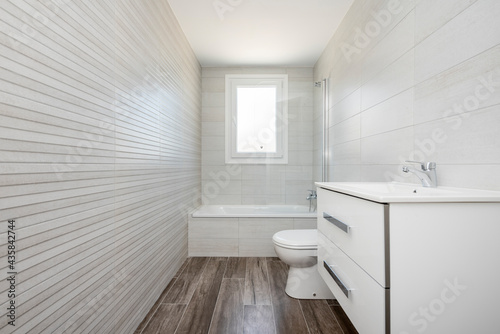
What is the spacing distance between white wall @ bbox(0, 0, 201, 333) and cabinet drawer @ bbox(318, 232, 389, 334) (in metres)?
1.14

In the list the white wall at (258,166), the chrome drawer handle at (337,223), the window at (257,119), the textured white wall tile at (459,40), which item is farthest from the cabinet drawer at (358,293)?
the window at (257,119)

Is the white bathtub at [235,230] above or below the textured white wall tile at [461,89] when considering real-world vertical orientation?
below

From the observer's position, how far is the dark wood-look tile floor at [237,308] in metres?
1.61

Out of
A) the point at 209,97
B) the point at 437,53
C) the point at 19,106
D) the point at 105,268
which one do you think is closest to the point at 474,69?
the point at 437,53

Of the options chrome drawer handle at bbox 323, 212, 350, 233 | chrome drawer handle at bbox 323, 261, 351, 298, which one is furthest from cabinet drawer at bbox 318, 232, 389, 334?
chrome drawer handle at bbox 323, 212, 350, 233

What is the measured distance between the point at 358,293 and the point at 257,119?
2.73m

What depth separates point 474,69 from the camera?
1.01m

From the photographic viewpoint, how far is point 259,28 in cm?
264

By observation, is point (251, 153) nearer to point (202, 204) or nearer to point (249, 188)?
point (249, 188)

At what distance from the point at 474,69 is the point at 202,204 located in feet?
10.1

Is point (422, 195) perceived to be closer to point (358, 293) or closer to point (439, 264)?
point (439, 264)

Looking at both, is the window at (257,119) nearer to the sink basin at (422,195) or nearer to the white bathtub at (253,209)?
the white bathtub at (253,209)
